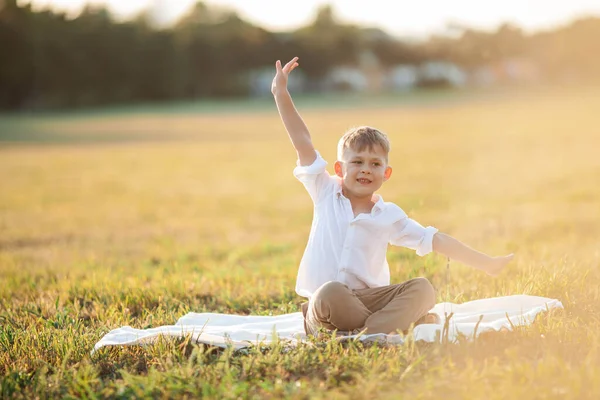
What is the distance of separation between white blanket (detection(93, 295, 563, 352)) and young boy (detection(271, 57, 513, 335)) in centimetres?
19

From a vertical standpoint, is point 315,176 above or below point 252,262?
above

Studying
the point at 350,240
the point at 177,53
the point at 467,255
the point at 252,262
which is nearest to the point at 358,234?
the point at 350,240

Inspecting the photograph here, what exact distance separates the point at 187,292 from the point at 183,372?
6.46 feet

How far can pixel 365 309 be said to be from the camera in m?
3.82

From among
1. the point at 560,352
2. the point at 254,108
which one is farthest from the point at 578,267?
the point at 254,108

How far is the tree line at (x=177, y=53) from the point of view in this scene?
56219 millimetres

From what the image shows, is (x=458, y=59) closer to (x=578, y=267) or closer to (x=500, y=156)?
(x=500, y=156)

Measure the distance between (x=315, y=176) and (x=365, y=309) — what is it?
788 millimetres

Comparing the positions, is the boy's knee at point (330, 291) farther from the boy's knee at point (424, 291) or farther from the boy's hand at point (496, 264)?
the boy's hand at point (496, 264)

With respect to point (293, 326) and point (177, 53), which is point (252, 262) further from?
point (177, 53)

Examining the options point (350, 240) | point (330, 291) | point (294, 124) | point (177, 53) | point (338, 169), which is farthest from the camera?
point (177, 53)

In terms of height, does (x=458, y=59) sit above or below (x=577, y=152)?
above

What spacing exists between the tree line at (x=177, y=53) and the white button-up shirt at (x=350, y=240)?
4973cm

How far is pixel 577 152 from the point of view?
19.1 m
